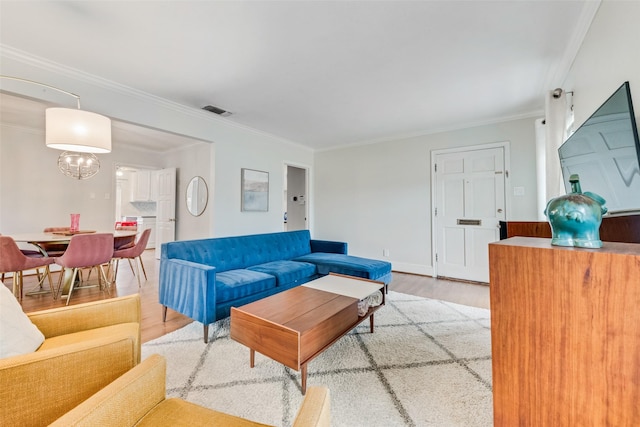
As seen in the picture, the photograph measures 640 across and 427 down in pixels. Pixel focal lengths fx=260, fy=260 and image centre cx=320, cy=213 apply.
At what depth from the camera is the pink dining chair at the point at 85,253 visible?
2.99m

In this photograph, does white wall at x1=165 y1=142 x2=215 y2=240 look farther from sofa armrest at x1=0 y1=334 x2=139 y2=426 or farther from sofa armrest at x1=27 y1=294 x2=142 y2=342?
sofa armrest at x1=0 y1=334 x2=139 y2=426

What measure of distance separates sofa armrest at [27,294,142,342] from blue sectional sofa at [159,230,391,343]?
62 centimetres

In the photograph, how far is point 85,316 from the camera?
4.70ft

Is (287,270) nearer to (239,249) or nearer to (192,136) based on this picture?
(239,249)

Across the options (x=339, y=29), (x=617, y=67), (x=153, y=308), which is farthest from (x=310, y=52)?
(x=153, y=308)

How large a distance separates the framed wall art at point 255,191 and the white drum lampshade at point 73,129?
212cm

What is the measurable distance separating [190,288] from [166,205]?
403cm

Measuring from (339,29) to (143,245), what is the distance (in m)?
4.02

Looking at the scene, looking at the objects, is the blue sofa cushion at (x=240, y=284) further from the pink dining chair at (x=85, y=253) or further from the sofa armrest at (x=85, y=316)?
the pink dining chair at (x=85, y=253)

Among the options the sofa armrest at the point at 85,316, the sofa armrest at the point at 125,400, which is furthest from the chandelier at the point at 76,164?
the sofa armrest at the point at 125,400

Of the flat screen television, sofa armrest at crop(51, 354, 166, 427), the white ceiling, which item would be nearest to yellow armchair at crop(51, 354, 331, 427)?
sofa armrest at crop(51, 354, 166, 427)

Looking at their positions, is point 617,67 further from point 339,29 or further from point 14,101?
point 14,101

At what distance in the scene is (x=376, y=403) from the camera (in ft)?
4.79

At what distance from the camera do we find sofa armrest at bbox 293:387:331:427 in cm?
64
